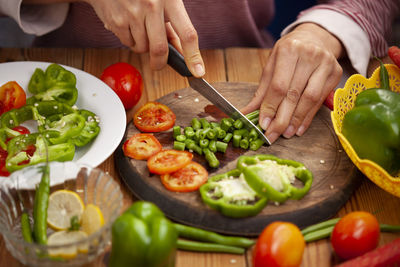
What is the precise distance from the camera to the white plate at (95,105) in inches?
68.7

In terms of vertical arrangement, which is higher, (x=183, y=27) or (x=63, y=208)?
(x=183, y=27)

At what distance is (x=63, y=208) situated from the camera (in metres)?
1.47

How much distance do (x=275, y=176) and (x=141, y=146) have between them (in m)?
0.55

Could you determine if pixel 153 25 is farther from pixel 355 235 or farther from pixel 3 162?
pixel 355 235

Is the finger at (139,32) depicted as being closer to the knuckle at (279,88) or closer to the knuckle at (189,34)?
the knuckle at (189,34)

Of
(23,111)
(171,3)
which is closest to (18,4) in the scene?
(23,111)

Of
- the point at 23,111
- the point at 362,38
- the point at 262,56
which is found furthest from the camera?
the point at 262,56

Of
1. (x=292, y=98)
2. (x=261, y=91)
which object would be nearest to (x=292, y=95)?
(x=292, y=98)

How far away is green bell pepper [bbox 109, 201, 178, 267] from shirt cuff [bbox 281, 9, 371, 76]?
1436 mm

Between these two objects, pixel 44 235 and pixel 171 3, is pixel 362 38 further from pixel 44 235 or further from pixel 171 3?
pixel 44 235

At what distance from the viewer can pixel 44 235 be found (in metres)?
1.41

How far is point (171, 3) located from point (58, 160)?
0.73 meters

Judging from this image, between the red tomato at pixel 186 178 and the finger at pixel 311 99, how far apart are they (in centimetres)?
49

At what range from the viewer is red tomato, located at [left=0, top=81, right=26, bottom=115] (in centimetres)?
196
